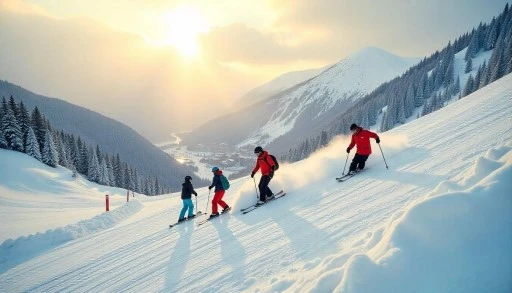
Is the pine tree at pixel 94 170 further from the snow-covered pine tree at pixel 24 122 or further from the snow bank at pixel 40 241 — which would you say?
the snow bank at pixel 40 241

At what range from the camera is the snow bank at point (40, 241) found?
1229 centimetres

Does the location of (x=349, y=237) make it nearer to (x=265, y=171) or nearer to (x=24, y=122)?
(x=265, y=171)

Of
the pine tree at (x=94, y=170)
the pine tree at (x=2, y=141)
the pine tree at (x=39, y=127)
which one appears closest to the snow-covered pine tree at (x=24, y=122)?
the pine tree at (x=39, y=127)

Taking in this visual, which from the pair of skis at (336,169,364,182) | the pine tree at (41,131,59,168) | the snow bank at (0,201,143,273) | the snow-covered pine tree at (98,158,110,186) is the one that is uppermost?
the pine tree at (41,131,59,168)

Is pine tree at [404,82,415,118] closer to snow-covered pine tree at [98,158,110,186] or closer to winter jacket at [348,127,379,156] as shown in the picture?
snow-covered pine tree at [98,158,110,186]

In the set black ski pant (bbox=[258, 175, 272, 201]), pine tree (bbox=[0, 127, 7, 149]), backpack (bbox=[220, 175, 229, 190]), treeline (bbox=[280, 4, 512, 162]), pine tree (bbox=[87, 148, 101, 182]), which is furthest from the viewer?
treeline (bbox=[280, 4, 512, 162])

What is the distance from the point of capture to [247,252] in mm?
7156

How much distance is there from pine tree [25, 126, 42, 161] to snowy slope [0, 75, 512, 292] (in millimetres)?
42942

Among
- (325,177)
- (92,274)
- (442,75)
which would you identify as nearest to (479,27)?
(442,75)

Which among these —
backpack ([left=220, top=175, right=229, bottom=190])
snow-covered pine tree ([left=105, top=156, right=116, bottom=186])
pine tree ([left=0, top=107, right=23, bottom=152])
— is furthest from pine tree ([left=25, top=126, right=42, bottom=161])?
backpack ([left=220, top=175, right=229, bottom=190])

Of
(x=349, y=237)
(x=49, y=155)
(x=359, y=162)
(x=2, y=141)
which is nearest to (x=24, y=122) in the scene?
(x=2, y=141)

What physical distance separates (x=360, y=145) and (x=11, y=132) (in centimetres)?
5602

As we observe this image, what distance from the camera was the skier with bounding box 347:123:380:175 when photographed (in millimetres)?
11102

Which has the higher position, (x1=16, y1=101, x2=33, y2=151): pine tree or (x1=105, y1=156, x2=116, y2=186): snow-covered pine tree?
(x1=16, y1=101, x2=33, y2=151): pine tree
